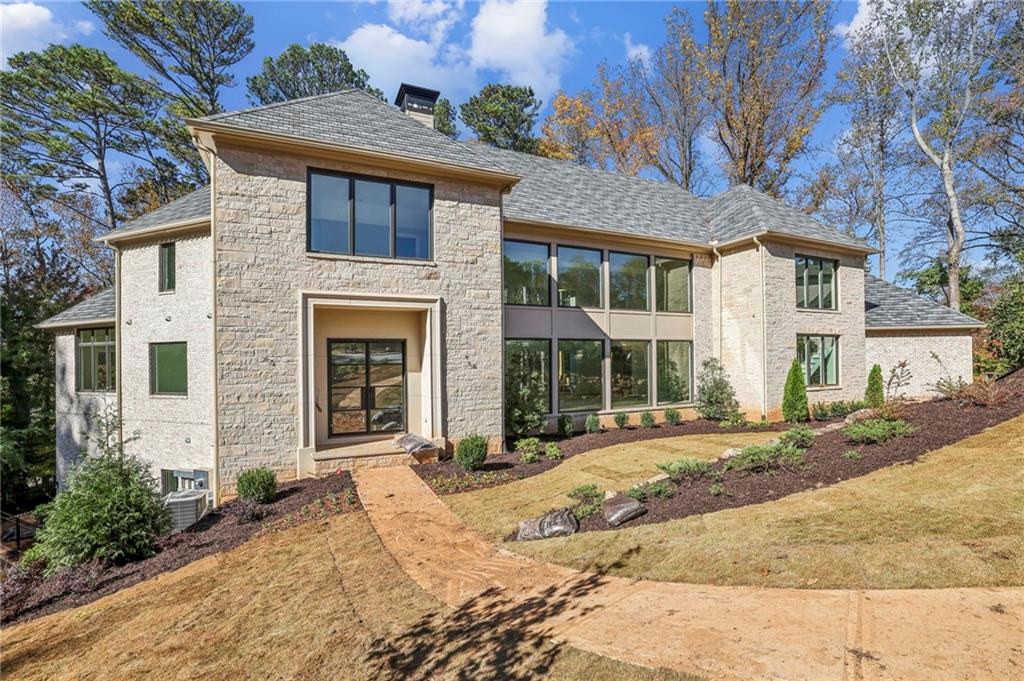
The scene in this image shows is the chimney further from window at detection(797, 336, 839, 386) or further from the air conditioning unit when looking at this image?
window at detection(797, 336, 839, 386)

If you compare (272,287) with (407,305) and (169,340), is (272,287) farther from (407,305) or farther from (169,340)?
(169,340)

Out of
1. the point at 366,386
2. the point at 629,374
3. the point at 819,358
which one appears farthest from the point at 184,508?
the point at 819,358

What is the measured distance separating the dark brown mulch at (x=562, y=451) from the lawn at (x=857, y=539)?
3464 mm

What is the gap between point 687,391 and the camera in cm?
1633

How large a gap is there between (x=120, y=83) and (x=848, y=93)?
3506 cm

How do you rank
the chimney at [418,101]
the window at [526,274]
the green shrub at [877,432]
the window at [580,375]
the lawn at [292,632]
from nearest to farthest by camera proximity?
the lawn at [292,632] → the green shrub at [877,432] → the window at [526,274] → the window at [580,375] → the chimney at [418,101]

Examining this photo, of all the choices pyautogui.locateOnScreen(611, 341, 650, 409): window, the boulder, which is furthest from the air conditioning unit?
pyautogui.locateOnScreen(611, 341, 650, 409): window

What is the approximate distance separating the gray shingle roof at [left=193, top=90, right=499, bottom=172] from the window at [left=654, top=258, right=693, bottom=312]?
763cm

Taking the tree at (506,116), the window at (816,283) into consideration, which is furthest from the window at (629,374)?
the tree at (506,116)

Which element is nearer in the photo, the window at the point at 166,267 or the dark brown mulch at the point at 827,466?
the dark brown mulch at the point at 827,466

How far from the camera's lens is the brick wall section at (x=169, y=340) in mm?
10859

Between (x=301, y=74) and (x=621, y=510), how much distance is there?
29497 millimetres

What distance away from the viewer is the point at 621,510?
6.52m

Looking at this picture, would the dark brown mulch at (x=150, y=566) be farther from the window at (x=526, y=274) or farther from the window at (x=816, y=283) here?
the window at (x=816, y=283)
